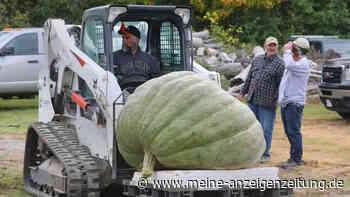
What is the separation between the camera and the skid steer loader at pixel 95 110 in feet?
20.4

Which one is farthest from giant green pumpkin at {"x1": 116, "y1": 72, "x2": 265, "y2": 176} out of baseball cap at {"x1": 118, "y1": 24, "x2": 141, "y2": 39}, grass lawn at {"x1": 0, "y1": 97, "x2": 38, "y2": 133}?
grass lawn at {"x1": 0, "y1": 97, "x2": 38, "y2": 133}

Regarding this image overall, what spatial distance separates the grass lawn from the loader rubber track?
5.62 m

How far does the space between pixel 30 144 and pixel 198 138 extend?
333 cm

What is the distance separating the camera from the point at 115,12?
700 cm

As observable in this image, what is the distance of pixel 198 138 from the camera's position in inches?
227

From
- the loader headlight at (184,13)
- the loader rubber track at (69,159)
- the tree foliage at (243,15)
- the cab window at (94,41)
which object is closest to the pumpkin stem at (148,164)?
the loader rubber track at (69,159)

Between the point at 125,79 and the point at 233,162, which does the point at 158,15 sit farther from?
the point at 233,162

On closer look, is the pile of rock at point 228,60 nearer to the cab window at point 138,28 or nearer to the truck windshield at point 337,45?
the truck windshield at point 337,45

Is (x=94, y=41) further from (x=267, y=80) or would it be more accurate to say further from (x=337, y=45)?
(x=337, y=45)

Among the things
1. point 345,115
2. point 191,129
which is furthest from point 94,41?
point 345,115

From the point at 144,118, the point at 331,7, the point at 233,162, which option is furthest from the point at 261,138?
the point at 331,7

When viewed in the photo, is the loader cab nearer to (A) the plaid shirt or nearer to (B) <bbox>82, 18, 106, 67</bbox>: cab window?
(B) <bbox>82, 18, 106, 67</bbox>: cab window

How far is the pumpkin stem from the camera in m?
5.90

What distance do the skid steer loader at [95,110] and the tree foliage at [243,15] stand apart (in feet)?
54.4
